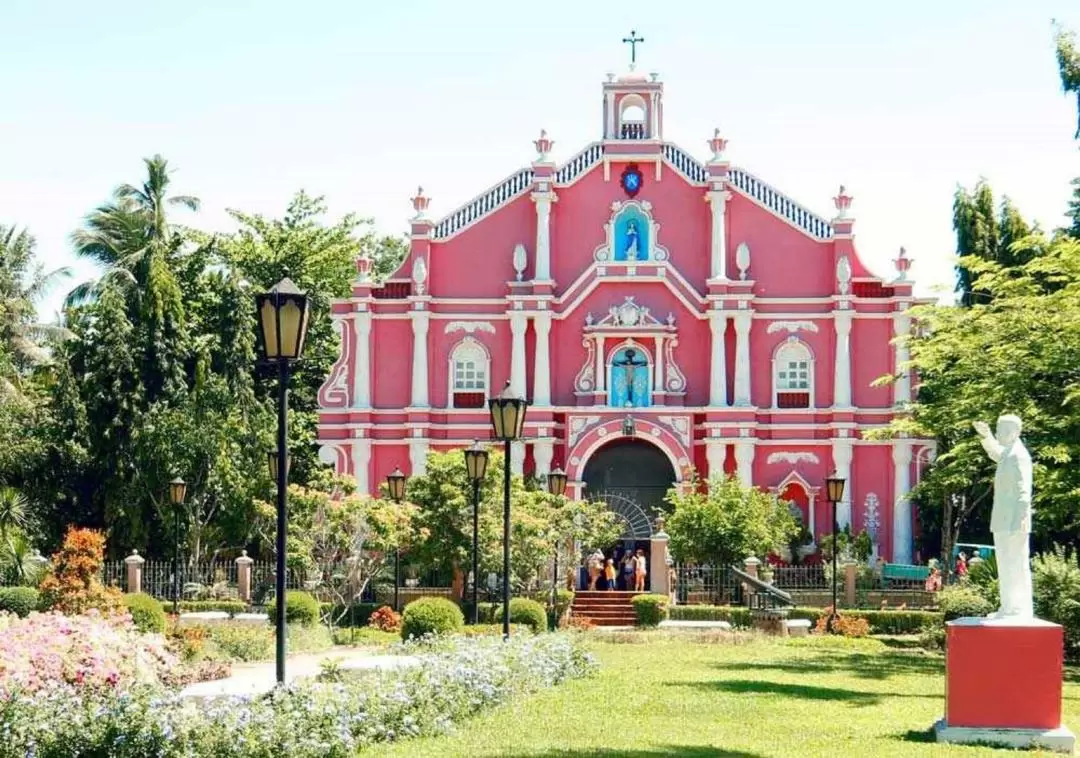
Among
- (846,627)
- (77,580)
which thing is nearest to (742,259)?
(846,627)

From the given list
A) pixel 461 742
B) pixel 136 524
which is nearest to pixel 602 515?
pixel 136 524

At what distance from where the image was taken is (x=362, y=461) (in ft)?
138

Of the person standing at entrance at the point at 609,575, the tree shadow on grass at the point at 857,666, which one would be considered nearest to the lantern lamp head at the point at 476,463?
the tree shadow on grass at the point at 857,666

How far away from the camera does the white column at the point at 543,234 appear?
139ft

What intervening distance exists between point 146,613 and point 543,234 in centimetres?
1982

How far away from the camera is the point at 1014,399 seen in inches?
884

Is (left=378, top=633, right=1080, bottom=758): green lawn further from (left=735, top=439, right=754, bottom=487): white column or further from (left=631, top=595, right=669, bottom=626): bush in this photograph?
(left=735, top=439, right=754, bottom=487): white column

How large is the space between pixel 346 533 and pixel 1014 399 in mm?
14180

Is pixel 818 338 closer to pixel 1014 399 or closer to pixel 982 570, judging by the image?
pixel 982 570

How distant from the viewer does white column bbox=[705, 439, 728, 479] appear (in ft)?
135

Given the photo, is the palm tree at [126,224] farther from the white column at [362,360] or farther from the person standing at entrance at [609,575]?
the person standing at entrance at [609,575]

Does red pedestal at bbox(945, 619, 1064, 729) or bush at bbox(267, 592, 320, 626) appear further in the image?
bush at bbox(267, 592, 320, 626)

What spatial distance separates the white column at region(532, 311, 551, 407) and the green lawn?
62.1ft

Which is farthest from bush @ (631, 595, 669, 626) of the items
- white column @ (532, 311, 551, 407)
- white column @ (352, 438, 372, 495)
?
white column @ (352, 438, 372, 495)
